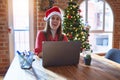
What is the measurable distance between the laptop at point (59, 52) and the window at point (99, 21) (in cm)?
324

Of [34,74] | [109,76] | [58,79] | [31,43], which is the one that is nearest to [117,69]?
[109,76]

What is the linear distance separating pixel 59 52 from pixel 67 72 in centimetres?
21

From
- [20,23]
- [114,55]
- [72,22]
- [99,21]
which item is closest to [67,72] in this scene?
[114,55]

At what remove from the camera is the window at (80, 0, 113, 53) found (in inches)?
195

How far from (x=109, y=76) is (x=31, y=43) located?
9.81 ft

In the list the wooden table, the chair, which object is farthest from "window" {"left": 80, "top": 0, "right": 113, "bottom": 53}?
the wooden table

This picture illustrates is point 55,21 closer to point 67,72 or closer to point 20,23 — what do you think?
point 67,72

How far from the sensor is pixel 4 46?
13.5 ft

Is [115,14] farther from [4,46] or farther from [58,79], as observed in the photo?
[58,79]

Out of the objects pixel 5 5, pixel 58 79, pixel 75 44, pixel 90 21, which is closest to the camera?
pixel 58 79

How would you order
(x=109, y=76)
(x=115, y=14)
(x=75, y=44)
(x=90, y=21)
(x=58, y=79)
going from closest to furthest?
(x=58, y=79) < (x=109, y=76) < (x=75, y=44) < (x=115, y=14) < (x=90, y=21)

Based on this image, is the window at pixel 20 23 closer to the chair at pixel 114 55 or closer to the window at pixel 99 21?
the window at pixel 99 21

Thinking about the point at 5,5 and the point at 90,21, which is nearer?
the point at 5,5

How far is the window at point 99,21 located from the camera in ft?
16.2
